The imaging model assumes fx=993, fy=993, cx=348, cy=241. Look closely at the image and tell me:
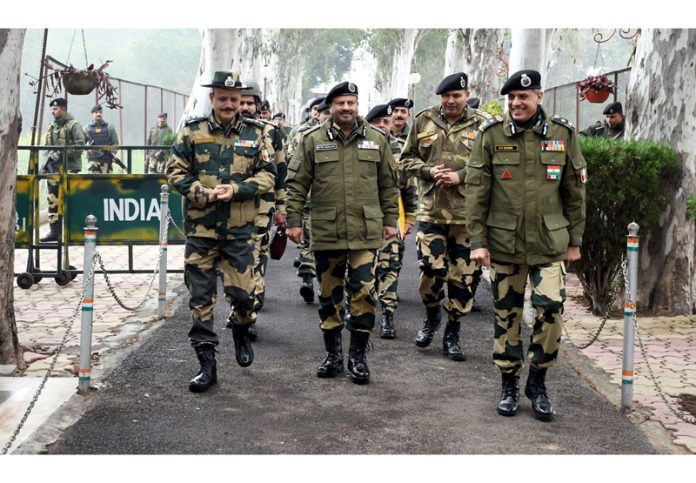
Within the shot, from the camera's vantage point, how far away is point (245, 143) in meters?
6.56

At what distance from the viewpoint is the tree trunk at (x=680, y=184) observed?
9.68m

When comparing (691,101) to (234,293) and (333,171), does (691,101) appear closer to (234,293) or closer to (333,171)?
(333,171)

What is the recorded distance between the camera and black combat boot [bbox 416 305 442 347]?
796cm

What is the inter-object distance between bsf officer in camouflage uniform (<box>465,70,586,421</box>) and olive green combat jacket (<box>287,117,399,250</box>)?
912 mm

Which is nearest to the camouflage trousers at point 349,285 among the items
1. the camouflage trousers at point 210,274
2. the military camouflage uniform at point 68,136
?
the camouflage trousers at point 210,274

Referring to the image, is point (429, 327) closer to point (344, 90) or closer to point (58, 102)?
point (344, 90)

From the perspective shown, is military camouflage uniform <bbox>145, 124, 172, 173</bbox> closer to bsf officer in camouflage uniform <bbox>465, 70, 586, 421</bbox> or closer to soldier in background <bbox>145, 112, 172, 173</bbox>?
soldier in background <bbox>145, 112, 172, 173</bbox>

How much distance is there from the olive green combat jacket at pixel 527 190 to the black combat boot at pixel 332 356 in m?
1.43

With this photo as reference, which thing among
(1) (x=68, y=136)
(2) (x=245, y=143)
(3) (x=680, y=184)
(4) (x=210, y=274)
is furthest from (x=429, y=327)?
(1) (x=68, y=136)

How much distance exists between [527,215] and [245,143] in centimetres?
192

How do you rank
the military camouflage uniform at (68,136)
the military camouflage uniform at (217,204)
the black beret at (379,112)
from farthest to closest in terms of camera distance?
the military camouflage uniform at (68,136) → the black beret at (379,112) → the military camouflage uniform at (217,204)

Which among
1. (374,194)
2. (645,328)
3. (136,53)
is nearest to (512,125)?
(374,194)

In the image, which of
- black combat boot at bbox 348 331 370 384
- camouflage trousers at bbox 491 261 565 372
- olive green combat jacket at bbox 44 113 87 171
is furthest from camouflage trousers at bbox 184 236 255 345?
olive green combat jacket at bbox 44 113 87 171

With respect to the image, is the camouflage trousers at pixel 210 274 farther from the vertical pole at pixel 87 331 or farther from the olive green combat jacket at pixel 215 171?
the vertical pole at pixel 87 331
